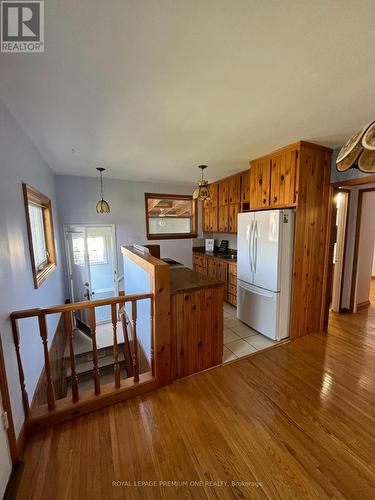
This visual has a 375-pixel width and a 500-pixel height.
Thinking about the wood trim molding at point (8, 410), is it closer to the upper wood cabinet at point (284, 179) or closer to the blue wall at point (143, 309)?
the blue wall at point (143, 309)

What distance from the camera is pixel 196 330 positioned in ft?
7.06

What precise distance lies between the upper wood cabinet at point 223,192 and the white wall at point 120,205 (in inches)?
34.6

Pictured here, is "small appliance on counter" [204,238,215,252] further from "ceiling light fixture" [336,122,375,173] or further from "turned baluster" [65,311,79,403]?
"ceiling light fixture" [336,122,375,173]

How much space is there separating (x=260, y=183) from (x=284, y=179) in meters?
0.41

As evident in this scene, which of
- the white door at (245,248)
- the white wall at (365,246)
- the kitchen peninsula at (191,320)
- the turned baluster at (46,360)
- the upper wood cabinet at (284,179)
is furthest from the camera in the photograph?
the white wall at (365,246)

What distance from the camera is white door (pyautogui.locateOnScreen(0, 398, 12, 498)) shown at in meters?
1.17

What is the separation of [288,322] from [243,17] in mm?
2958

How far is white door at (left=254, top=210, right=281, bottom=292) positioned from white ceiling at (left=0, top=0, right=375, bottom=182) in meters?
0.90

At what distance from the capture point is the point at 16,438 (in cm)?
138

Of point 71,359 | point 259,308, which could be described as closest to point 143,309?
point 71,359

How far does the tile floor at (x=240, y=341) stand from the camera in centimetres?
256

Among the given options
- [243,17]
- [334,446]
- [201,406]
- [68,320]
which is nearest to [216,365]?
[201,406]

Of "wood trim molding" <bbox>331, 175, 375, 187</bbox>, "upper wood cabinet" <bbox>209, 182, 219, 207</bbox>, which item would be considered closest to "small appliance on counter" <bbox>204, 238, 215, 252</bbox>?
"upper wood cabinet" <bbox>209, 182, 219, 207</bbox>

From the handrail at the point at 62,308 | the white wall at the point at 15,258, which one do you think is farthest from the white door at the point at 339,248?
the white wall at the point at 15,258
